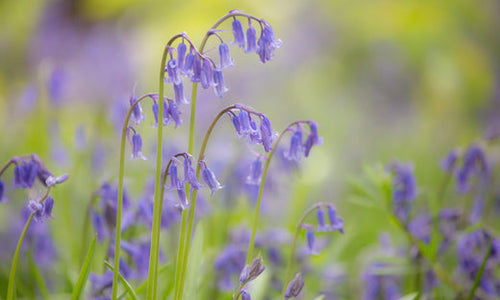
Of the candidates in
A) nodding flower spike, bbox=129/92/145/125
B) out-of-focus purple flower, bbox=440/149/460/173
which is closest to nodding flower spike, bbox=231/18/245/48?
nodding flower spike, bbox=129/92/145/125

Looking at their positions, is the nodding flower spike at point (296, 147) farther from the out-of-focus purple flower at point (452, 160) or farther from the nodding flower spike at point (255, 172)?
the out-of-focus purple flower at point (452, 160)

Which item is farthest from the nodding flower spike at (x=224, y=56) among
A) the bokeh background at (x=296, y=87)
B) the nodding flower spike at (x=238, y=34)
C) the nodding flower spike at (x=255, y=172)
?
the bokeh background at (x=296, y=87)

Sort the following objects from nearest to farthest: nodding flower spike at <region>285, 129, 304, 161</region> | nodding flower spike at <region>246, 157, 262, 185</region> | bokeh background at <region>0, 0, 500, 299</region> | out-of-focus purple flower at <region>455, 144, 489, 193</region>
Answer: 1. nodding flower spike at <region>285, 129, 304, 161</region>
2. nodding flower spike at <region>246, 157, 262, 185</region>
3. out-of-focus purple flower at <region>455, 144, 489, 193</region>
4. bokeh background at <region>0, 0, 500, 299</region>

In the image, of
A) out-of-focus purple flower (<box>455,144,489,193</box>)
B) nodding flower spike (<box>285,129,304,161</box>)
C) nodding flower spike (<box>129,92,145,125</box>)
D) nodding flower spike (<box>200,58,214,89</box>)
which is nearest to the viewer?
nodding flower spike (<box>200,58,214,89</box>)

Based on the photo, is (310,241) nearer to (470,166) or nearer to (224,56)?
(224,56)

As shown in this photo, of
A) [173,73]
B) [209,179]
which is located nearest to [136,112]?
[173,73]

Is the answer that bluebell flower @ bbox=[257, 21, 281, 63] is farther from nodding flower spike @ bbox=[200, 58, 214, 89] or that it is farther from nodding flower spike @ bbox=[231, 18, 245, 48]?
nodding flower spike @ bbox=[200, 58, 214, 89]
